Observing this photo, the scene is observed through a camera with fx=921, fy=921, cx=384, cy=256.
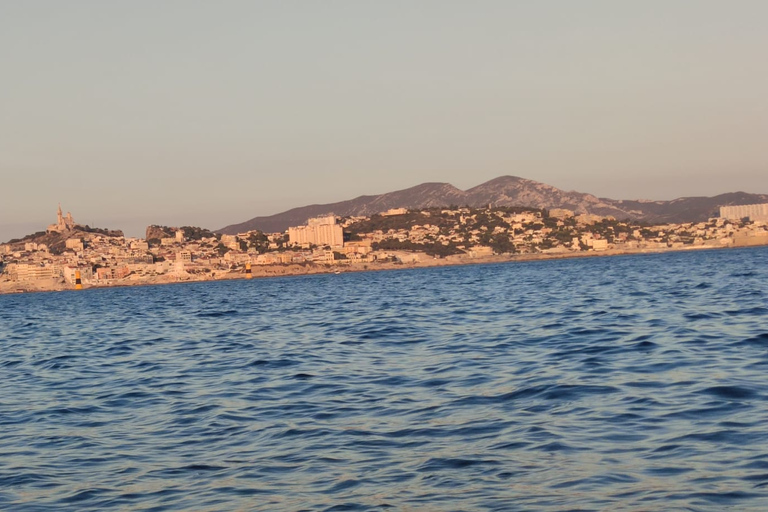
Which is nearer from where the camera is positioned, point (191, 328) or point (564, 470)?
point (564, 470)

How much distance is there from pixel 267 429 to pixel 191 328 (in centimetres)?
2506

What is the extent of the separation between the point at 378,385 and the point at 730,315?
1532cm

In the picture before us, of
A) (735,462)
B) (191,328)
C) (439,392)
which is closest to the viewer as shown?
(735,462)

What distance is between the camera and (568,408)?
13672 mm

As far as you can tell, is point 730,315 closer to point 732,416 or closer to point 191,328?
point 732,416

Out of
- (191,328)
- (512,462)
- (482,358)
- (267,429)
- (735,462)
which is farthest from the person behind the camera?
(191,328)

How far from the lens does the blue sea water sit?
31.8ft

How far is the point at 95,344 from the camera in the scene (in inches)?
1288

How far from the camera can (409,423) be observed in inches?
526

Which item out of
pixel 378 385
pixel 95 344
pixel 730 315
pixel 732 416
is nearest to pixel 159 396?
pixel 378 385

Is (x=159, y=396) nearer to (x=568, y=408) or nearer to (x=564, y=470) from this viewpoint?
(x=568, y=408)

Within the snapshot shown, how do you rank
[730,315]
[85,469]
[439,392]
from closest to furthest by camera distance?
[85,469], [439,392], [730,315]

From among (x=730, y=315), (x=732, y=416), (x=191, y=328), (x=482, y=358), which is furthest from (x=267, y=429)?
(x=191, y=328)

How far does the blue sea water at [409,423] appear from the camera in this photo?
968cm
